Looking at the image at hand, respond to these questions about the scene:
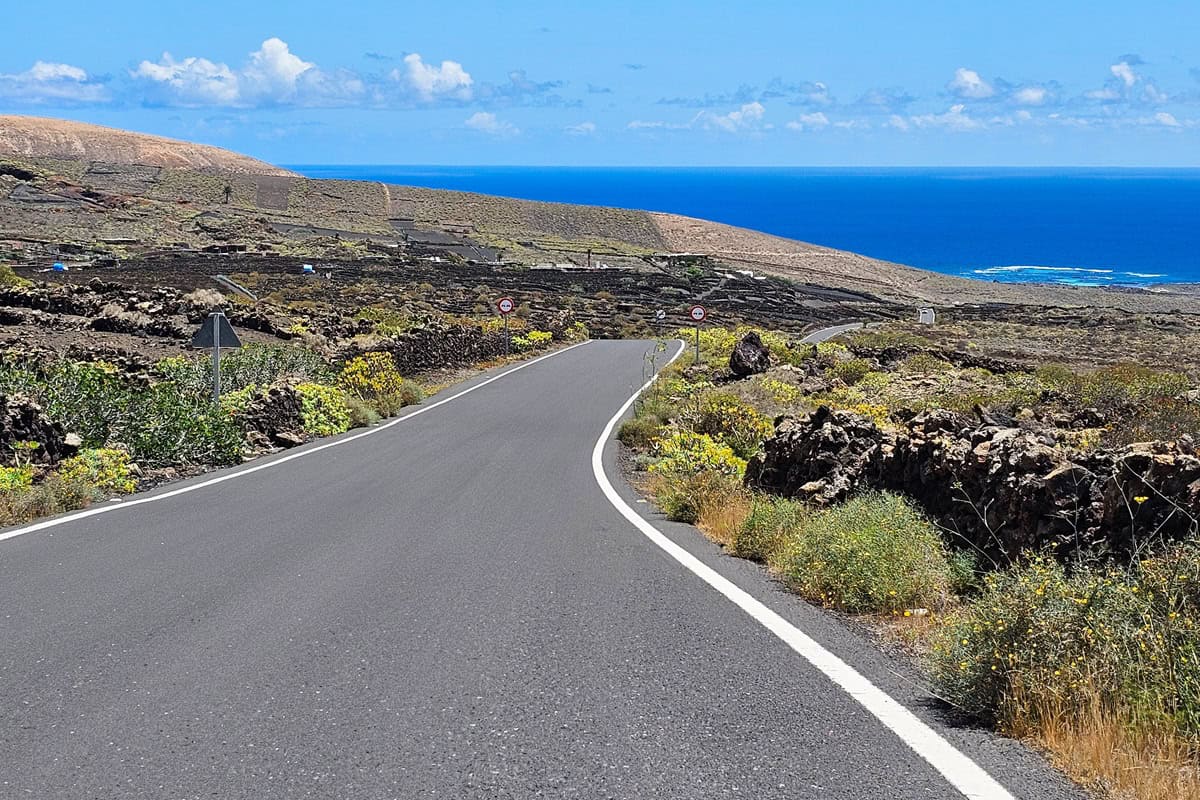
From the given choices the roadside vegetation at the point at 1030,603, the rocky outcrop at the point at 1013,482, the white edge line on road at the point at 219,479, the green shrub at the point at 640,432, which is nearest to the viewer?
the roadside vegetation at the point at 1030,603

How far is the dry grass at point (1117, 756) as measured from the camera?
3744 millimetres

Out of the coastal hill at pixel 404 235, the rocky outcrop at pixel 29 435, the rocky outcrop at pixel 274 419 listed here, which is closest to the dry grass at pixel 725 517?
the rocky outcrop at pixel 29 435

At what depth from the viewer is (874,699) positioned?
4.92m

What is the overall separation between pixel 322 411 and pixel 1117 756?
57.2 ft

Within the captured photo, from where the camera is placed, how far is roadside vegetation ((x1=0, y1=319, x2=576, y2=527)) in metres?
12.1

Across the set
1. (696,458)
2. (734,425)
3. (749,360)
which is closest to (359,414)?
(734,425)

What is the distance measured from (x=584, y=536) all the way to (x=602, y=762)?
548 centimetres

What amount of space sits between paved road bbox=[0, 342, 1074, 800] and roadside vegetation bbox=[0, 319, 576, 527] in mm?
2464

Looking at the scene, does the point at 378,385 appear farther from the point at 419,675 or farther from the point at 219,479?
the point at 419,675

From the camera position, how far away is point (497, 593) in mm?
7133

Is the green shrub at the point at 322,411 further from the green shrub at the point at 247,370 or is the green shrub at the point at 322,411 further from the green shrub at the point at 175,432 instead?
the green shrub at the point at 175,432

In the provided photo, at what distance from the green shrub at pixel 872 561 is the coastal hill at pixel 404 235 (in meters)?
69.7

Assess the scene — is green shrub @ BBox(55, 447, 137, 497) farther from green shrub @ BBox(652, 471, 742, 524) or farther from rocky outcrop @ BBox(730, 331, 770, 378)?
rocky outcrop @ BBox(730, 331, 770, 378)

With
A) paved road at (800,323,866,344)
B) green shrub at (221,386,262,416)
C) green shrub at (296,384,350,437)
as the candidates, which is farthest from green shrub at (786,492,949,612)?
paved road at (800,323,866,344)
